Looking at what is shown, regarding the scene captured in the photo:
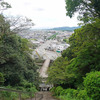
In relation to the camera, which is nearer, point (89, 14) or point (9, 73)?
point (89, 14)

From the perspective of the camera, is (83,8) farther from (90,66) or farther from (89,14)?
(90,66)

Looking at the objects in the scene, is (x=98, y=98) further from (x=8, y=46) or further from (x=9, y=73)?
(x=8, y=46)

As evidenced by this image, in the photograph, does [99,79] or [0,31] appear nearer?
[99,79]

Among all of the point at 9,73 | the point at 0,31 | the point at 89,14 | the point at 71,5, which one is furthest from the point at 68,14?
the point at 9,73

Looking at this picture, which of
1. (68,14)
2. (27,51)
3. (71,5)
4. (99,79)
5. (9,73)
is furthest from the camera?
(27,51)

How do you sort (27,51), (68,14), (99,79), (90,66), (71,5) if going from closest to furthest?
1. (99,79)
2. (90,66)
3. (71,5)
4. (68,14)
5. (27,51)

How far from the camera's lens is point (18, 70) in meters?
10.4

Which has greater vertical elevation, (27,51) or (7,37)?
(7,37)

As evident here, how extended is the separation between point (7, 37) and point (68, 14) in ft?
19.5

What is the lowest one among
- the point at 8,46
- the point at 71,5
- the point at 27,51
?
the point at 27,51

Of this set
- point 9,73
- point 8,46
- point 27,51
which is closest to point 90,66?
point 9,73

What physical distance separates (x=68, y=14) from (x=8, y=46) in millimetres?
5842

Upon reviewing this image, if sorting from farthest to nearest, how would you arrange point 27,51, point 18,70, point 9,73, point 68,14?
point 27,51 → point 18,70 → point 9,73 → point 68,14

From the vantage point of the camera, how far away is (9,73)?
9.24 metres
